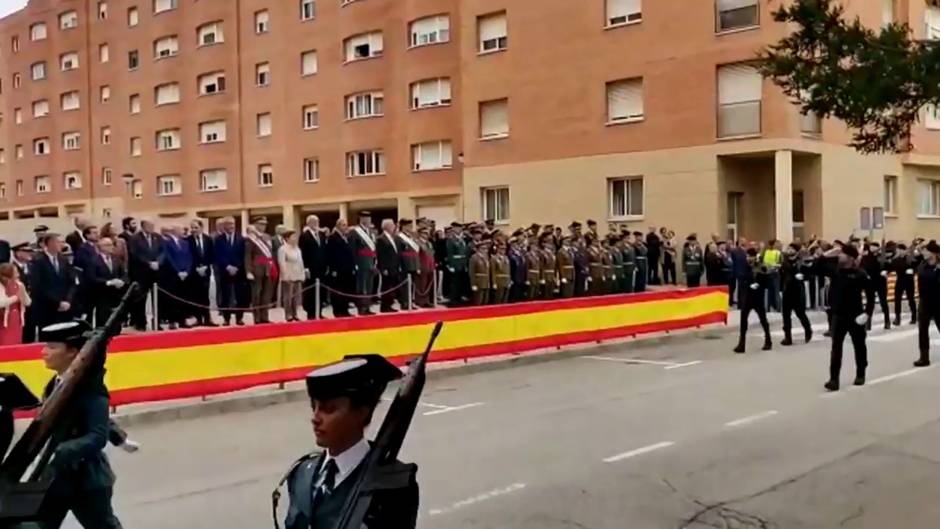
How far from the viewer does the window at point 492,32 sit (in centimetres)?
3681

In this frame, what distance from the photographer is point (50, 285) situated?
13.9 meters

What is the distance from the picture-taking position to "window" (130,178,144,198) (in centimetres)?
5562

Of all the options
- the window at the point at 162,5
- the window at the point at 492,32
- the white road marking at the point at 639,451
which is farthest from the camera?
the window at the point at 162,5

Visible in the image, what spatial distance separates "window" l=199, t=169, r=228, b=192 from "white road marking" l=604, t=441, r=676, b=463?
145 feet

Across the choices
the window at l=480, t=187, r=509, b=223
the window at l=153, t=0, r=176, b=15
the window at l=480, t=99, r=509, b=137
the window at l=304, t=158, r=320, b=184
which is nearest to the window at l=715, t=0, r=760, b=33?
the window at l=480, t=99, r=509, b=137

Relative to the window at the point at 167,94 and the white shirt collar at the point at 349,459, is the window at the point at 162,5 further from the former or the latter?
the white shirt collar at the point at 349,459

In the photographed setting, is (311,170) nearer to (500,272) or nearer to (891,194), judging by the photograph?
(891,194)

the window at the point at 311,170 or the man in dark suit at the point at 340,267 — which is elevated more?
the window at the point at 311,170

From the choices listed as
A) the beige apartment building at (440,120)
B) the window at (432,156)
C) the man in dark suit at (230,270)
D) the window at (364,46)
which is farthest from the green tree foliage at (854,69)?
the window at (364,46)

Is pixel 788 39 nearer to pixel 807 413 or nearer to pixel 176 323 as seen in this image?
pixel 807 413

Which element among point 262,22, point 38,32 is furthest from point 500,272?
point 38,32

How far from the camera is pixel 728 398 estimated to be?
12.3 m

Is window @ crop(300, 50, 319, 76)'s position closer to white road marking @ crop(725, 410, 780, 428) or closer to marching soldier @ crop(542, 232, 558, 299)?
marching soldier @ crop(542, 232, 558, 299)

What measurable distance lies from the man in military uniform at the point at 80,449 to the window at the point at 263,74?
45.3 m
